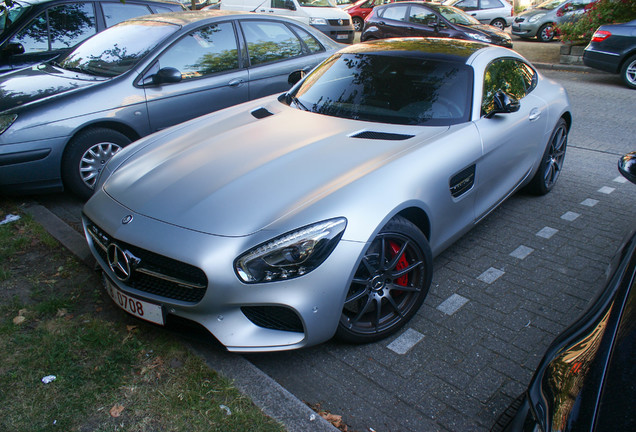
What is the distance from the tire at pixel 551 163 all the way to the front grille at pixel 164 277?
345 centimetres

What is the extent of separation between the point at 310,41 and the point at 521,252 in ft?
12.7

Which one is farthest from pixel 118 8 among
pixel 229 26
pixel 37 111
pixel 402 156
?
pixel 402 156

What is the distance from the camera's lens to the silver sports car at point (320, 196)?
251cm

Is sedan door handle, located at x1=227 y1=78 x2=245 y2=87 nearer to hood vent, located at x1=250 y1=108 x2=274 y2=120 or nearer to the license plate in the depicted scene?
hood vent, located at x1=250 y1=108 x2=274 y2=120

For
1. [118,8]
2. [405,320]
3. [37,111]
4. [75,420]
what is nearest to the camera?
[75,420]

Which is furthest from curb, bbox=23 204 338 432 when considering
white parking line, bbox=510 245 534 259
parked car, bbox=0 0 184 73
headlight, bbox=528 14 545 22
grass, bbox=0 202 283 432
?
headlight, bbox=528 14 545 22

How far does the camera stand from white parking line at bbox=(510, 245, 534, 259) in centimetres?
390

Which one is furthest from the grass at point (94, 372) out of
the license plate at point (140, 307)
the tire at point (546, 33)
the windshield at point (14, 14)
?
the tire at point (546, 33)

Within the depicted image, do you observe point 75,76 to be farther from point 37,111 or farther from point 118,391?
point 118,391

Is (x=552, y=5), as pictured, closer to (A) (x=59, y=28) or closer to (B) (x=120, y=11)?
(B) (x=120, y=11)

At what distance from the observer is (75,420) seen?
2359 mm

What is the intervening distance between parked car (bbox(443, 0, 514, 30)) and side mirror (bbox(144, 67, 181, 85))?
642 inches

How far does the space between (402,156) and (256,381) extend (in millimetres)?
1509

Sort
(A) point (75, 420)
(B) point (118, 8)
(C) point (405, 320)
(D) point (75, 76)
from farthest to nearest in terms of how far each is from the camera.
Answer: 1. (B) point (118, 8)
2. (D) point (75, 76)
3. (C) point (405, 320)
4. (A) point (75, 420)
